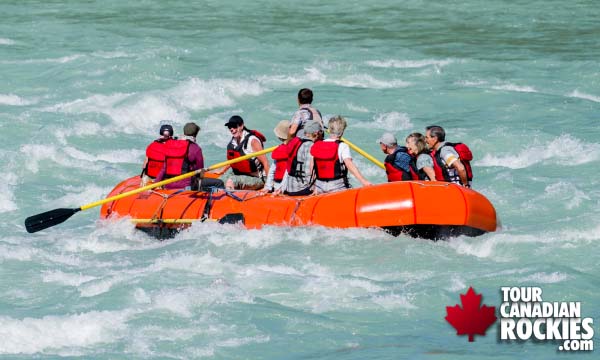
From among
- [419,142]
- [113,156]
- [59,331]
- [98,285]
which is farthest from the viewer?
[113,156]

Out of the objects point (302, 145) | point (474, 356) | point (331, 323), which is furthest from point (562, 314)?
point (302, 145)

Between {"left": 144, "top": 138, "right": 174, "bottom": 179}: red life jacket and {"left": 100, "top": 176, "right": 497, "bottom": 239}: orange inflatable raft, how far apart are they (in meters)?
0.39

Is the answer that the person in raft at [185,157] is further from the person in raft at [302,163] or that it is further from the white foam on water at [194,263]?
the white foam on water at [194,263]

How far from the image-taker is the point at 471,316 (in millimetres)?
8398

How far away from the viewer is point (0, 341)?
809cm

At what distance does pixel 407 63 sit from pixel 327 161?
10963 mm

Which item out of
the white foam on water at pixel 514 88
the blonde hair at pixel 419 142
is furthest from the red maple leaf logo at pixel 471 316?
the white foam on water at pixel 514 88

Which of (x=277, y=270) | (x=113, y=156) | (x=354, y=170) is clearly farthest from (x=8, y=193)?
(x=354, y=170)

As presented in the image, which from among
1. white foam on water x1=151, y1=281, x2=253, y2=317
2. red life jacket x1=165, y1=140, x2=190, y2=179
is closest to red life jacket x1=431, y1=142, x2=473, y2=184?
white foam on water x1=151, y1=281, x2=253, y2=317

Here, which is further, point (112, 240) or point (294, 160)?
point (112, 240)

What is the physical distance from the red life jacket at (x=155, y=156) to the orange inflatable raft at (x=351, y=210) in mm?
390

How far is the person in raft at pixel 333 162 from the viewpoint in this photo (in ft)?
32.8

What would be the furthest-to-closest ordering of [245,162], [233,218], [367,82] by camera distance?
1. [367,82]
2. [245,162]
3. [233,218]

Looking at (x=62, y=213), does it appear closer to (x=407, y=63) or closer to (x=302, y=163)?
(x=302, y=163)
